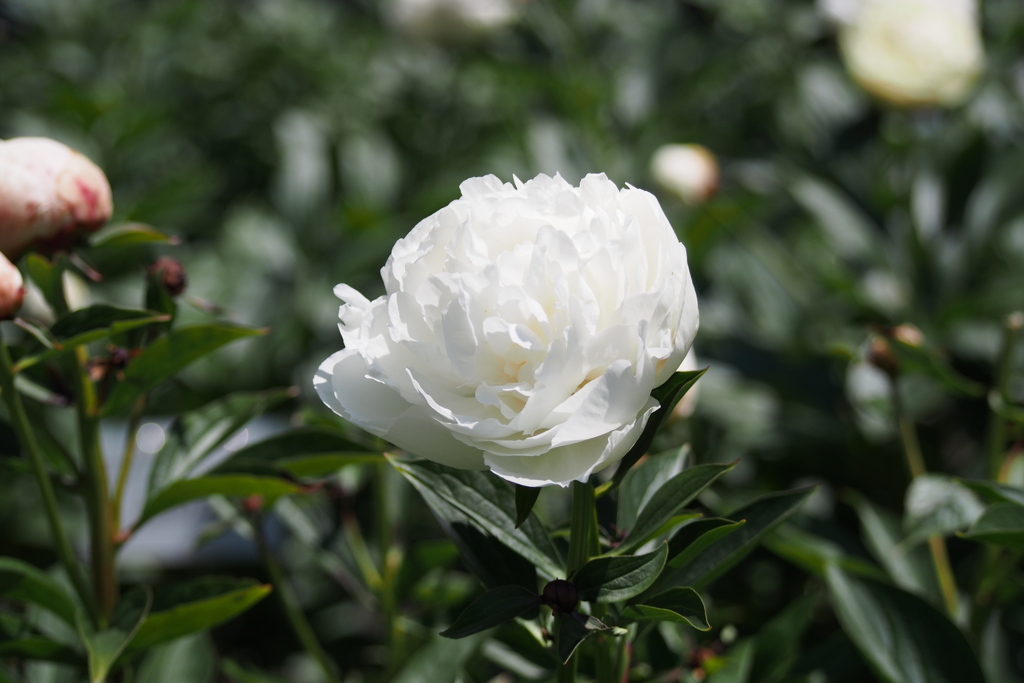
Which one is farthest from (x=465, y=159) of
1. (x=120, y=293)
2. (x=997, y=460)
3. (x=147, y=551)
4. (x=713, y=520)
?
(x=713, y=520)

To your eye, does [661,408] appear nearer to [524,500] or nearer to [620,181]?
[524,500]

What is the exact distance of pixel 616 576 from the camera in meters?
0.50

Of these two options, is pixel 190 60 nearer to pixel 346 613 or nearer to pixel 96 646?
pixel 346 613

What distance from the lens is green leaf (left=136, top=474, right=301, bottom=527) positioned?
2.23 feet

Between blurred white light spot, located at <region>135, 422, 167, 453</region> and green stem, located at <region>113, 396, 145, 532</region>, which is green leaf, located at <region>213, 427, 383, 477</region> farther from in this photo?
blurred white light spot, located at <region>135, 422, 167, 453</region>

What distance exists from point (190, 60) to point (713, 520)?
2.07 meters

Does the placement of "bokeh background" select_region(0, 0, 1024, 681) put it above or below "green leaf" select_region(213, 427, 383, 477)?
below

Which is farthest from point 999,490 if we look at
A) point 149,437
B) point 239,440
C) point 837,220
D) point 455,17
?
point 455,17

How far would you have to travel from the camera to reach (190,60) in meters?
2.21

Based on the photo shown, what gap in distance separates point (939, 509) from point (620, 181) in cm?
100

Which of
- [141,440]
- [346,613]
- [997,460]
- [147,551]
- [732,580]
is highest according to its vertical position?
[997,460]

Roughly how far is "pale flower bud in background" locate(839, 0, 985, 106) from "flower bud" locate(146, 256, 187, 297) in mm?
1235

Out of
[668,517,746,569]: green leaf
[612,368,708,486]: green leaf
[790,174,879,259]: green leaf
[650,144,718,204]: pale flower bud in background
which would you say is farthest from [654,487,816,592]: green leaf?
[650,144,718,204]: pale flower bud in background

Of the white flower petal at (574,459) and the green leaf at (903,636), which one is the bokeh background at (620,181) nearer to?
the green leaf at (903,636)
